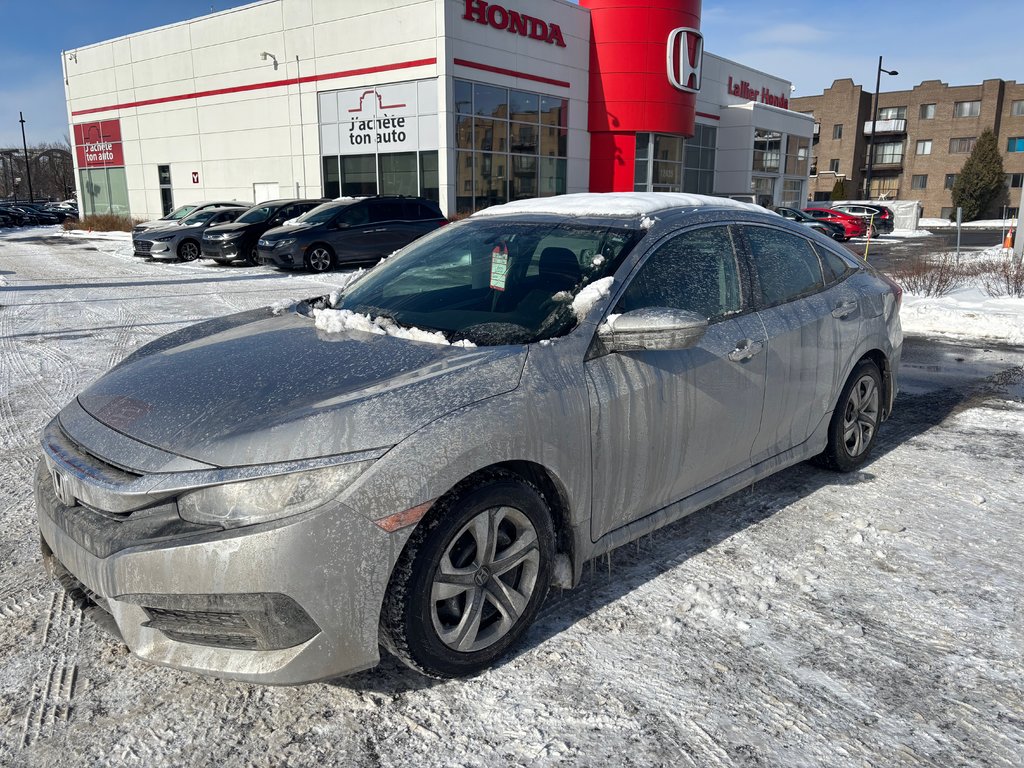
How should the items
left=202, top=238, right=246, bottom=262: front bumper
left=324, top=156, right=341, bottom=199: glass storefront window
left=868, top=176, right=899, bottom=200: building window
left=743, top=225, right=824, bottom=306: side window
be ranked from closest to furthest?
left=743, top=225, right=824, bottom=306: side window, left=202, top=238, right=246, bottom=262: front bumper, left=324, top=156, right=341, bottom=199: glass storefront window, left=868, top=176, right=899, bottom=200: building window

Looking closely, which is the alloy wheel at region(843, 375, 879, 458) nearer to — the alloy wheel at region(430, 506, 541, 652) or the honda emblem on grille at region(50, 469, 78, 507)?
the alloy wheel at region(430, 506, 541, 652)

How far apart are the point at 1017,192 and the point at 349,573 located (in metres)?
80.0

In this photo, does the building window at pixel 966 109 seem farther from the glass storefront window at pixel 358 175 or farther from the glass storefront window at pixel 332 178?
the glass storefront window at pixel 332 178

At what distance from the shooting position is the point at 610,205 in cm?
376

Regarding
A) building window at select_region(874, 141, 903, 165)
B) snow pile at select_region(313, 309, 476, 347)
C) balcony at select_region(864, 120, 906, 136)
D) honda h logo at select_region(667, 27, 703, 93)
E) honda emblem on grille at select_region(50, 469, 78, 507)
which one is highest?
balcony at select_region(864, 120, 906, 136)

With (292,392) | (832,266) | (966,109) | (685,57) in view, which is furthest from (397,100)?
(966,109)

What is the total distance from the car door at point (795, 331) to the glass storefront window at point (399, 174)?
2263cm

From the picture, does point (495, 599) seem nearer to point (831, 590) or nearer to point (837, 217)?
point (831, 590)

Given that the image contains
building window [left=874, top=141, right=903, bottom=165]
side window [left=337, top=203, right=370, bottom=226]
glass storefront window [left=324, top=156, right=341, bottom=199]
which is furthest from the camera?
building window [left=874, top=141, right=903, bottom=165]

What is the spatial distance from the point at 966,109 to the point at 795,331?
262 feet

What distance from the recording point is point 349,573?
2381 millimetres

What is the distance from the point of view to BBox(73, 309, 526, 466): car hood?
244cm

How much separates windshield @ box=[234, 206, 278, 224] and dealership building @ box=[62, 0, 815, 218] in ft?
24.1

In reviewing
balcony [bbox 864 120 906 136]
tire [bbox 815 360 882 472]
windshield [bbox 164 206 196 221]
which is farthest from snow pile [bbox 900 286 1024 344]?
balcony [bbox 864 120 906 136]
